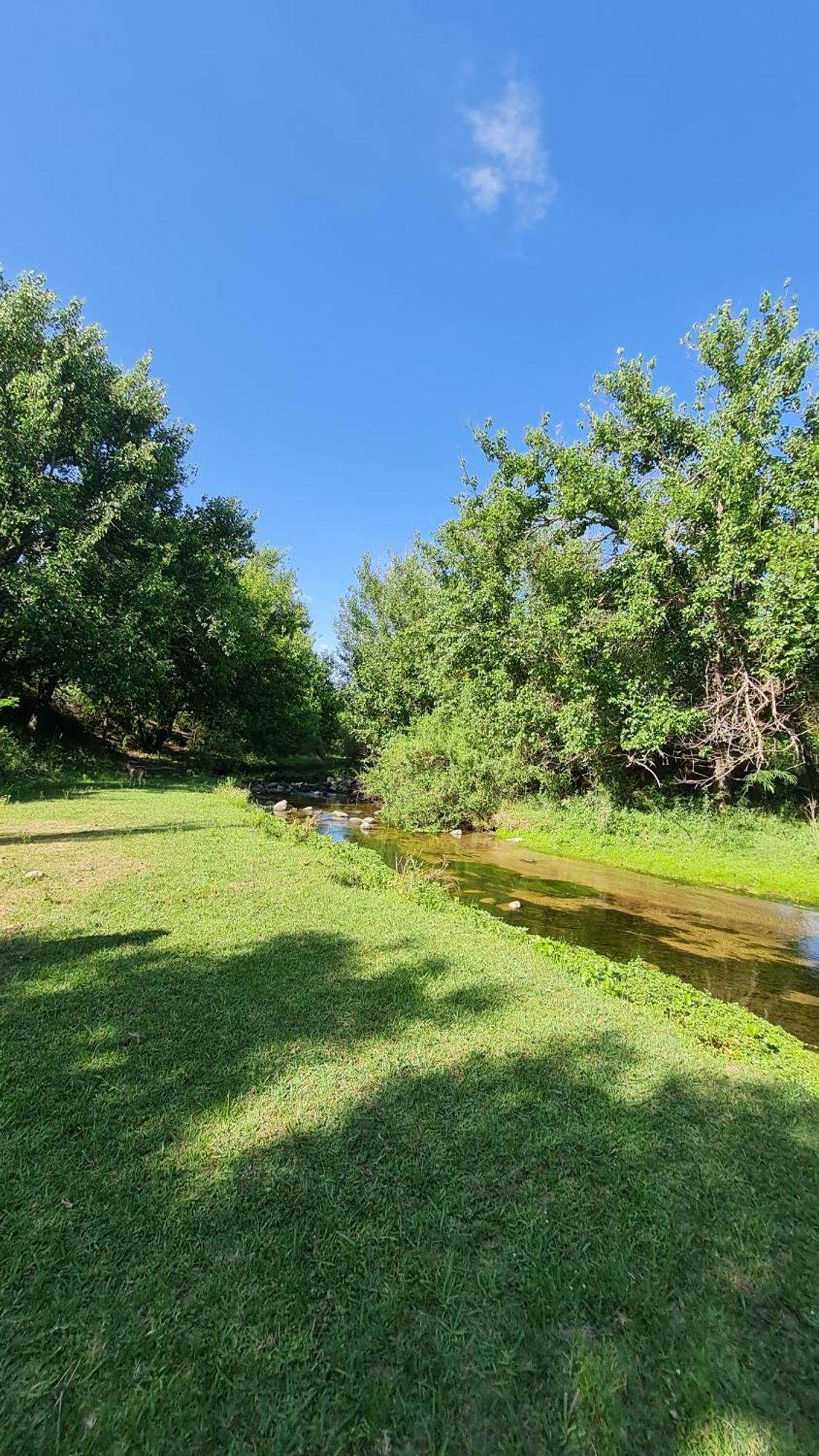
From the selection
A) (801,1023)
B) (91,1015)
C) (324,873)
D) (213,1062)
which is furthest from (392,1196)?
(324,873)

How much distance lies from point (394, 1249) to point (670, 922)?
8.44 metres

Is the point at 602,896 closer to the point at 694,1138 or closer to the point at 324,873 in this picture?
the point at 324,873

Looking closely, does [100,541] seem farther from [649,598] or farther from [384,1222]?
[384,1222]

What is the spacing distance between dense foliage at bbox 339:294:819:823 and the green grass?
1.38 meters

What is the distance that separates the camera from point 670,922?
9477mm

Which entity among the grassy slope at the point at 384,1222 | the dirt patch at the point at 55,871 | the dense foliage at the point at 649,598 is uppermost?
the dense foliage at the point at 649,598

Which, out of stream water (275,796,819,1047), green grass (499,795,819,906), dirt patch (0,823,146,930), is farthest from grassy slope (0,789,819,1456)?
green grass (499,795,819,906)

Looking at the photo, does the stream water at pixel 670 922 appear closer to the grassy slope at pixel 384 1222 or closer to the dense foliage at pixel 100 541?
the grassy slope at pixel 384 1222

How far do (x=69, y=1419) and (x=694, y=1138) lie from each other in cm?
308

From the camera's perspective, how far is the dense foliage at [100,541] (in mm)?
16938

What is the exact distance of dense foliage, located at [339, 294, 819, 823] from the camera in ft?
45.5

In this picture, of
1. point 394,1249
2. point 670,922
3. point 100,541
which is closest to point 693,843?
point 670,922

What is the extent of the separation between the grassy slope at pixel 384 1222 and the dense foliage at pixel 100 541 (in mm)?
15824

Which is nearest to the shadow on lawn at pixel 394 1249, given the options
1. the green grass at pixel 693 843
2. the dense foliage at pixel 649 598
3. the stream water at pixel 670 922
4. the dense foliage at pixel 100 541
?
the stream water at pixel 670 922
